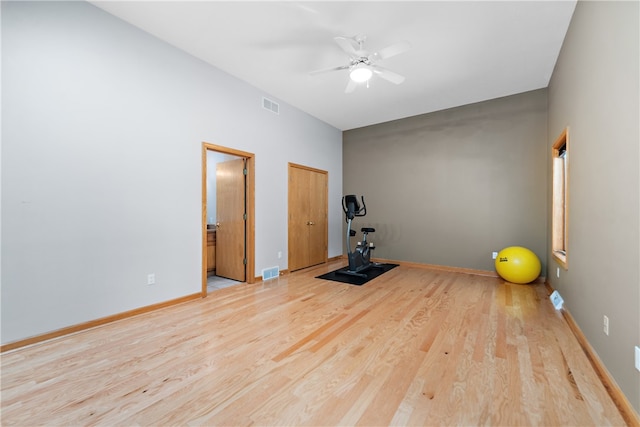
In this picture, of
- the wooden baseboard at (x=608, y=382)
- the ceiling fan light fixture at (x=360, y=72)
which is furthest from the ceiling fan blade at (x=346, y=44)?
the wooden baseboard at (x=608, y=382)

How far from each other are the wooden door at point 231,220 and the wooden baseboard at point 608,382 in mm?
4222

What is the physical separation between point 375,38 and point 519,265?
397cm

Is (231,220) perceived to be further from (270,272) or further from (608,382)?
(608,382)

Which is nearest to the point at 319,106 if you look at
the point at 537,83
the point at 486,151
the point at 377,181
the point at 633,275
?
the point at 377,181


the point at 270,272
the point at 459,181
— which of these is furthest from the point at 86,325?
the point at 459,181

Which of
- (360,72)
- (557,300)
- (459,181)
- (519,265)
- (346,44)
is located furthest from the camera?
(459,181)

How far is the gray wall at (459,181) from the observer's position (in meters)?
4.72

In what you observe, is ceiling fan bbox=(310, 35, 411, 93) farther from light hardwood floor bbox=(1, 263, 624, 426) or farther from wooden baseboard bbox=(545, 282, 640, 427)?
wooden baseboard bbox=(545, 282, 640, 427)

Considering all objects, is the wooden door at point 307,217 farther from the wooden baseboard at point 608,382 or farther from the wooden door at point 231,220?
the wooden baseboard at point 608,382

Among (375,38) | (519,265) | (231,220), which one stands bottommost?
(519,265)

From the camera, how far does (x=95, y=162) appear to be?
109 inches

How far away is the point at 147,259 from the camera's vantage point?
3193mm

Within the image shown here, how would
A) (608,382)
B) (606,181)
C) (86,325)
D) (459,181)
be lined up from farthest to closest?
1. (459,181)
2. (86,325)
3. (606,181)
4. (608,382)

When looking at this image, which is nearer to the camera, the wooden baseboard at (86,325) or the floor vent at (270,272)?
the wooden baseboard at (86,325)
